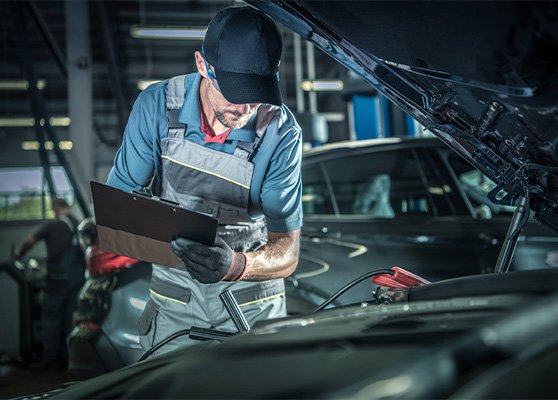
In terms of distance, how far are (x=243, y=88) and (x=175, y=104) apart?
0.26 m

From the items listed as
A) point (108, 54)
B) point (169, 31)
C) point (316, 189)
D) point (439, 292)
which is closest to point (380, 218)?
point (316, 189)

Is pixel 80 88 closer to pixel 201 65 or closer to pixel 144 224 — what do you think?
pixel 201 65

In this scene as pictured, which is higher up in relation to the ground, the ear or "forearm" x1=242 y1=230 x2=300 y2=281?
the ear

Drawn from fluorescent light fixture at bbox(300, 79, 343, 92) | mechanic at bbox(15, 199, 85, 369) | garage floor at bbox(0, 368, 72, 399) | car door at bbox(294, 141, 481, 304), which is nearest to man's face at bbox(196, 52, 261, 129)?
car door at bbox(294, 141, 481, 304)

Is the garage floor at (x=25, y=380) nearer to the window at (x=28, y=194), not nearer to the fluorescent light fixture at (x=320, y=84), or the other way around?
the window at (x=28, y=194)

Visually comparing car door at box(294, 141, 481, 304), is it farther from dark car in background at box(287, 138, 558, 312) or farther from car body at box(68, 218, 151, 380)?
car body at box(68, 218, 151, 380)

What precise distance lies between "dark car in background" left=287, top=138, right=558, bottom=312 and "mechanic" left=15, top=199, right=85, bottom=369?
256 centimetres

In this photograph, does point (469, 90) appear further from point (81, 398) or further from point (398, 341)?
point (81, 398)

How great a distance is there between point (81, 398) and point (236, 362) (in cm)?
33

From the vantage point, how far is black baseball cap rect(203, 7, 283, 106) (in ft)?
5.53

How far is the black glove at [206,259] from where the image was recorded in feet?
5.13

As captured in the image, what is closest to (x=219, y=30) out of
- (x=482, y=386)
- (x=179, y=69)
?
(x=482, y=386)

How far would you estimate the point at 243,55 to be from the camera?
5.59ft

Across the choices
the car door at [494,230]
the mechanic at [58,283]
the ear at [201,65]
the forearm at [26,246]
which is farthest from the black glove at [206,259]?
the forearm at [26,246]
